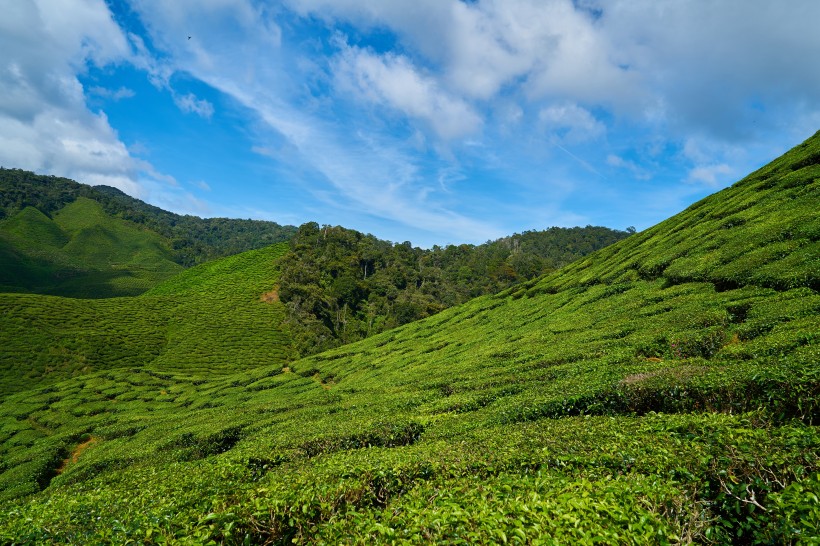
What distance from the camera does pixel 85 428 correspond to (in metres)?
41.2

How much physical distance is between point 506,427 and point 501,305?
141 feet

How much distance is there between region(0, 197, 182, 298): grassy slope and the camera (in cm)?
14100

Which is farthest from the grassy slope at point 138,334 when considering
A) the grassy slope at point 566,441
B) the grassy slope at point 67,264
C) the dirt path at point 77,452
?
the grassy slope at point 67,264

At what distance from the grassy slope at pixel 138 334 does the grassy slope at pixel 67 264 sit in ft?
199

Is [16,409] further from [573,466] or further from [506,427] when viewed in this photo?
[573,466]

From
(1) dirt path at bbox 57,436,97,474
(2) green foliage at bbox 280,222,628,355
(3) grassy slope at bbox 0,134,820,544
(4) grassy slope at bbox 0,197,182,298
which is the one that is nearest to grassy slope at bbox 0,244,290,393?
→ (2) green foliage at bbox 280,222,628,355

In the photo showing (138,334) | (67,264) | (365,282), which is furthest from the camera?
(67,264)

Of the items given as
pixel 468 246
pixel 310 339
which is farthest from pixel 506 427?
pixel 468 246

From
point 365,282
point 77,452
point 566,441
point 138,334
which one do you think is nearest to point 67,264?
point 138,334

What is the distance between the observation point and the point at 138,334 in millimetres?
79312

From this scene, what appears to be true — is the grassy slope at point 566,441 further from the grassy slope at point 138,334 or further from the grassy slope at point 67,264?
the grassy slope at point 67,264

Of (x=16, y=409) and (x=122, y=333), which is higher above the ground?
(x=122, y=333)

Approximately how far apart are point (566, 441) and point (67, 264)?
216m

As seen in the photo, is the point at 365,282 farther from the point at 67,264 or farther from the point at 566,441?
the point at 67,264
